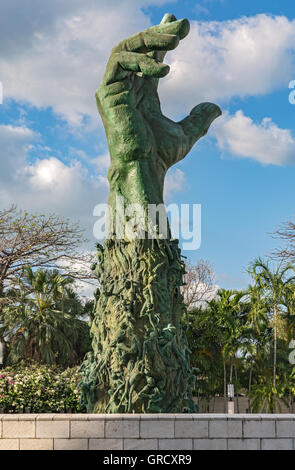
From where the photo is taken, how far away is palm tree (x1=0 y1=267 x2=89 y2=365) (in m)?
19.5

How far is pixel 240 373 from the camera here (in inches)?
911

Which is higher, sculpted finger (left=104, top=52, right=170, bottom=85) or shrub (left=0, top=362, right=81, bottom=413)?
sculpted finger (left=104, top=52, right=170, bottom=85)

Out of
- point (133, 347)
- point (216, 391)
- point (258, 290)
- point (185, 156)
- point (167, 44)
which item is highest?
point (167, 44)

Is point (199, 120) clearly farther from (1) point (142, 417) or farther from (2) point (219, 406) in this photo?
(2) point (219, 406)

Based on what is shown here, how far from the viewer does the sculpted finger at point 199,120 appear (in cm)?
991

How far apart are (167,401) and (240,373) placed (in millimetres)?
15925

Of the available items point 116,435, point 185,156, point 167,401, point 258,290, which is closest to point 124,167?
point 185,156

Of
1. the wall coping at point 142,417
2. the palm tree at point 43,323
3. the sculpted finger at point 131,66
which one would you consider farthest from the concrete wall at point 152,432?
the palm tree at point 43,323

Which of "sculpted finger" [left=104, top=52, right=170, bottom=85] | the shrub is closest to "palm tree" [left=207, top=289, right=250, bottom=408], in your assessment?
the shrub

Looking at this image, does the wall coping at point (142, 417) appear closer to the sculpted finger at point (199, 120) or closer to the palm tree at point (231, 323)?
the sculpted finger at point (199, 120)

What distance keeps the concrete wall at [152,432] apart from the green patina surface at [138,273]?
5.39 feet

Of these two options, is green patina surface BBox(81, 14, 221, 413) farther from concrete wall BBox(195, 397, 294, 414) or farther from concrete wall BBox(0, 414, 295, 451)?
concrete wall BBox(195, 397, 294, 414)

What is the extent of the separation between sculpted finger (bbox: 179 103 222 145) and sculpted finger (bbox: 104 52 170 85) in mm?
1673

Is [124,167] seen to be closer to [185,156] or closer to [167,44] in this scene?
[185,156]
